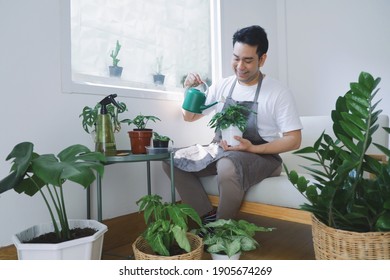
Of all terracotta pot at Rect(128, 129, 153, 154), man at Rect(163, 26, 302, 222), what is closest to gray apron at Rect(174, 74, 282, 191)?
man at Rect(163, 26, 302, 222)

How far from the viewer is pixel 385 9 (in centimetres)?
195

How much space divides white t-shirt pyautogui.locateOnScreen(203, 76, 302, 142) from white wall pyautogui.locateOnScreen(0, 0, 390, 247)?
49cm

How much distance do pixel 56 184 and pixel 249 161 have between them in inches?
32.4

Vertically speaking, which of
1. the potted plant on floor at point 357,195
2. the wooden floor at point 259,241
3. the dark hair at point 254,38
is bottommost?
the wooden floor at point 259,241

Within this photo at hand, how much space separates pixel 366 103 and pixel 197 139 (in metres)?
1.24

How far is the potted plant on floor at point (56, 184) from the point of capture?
A: 723mm

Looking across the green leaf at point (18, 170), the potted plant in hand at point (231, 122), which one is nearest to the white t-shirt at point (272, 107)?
the potted plant in hand at point (231, 122)

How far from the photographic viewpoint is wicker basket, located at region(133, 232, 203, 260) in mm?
909

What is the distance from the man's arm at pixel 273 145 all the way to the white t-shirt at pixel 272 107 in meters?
0.04

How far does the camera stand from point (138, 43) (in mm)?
1644

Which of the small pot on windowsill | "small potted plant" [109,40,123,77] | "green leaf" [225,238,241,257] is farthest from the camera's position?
the small pot on windowsill

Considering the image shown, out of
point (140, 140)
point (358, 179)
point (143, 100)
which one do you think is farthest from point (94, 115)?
point (358, 179)

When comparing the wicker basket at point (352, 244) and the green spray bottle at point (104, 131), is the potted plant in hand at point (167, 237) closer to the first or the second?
the green spray bottle at point (104, 131)

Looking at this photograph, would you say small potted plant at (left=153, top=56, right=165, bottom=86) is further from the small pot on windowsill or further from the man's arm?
the man's arm
